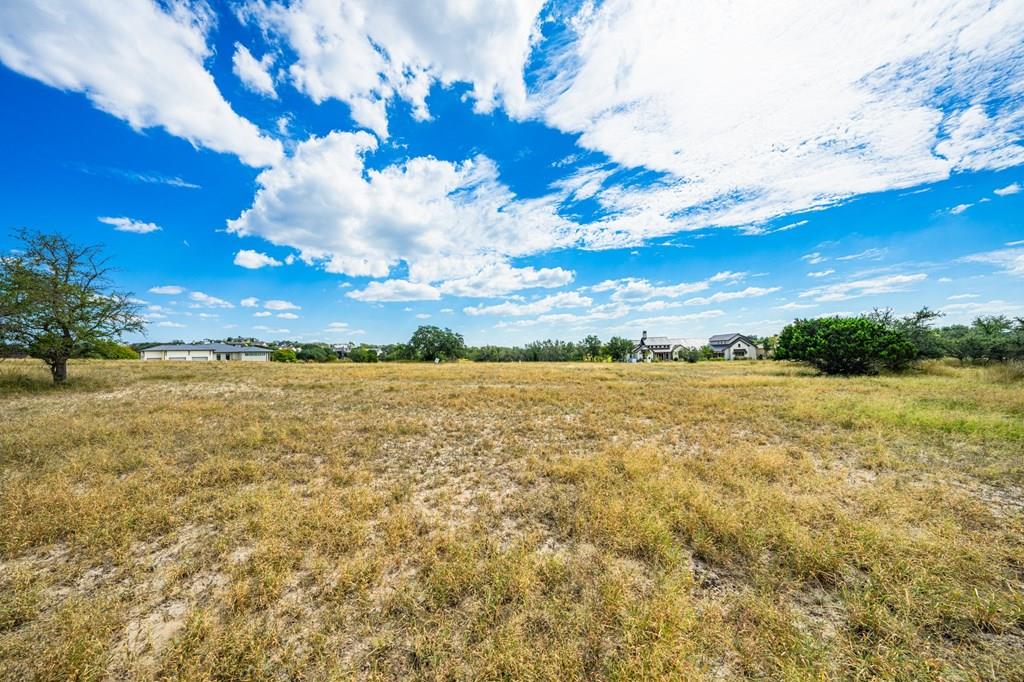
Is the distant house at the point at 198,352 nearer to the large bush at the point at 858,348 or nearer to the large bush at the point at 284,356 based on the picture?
the large bush at the point at 284,356

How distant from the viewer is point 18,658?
311 centimetres

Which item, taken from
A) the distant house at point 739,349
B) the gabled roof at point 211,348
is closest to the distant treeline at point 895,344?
the distant house at point 739,349

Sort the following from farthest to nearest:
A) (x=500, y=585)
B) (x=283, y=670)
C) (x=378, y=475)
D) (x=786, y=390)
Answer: (x=786, y=390)
(x=378, y=475)
(x=500, y=585)
(x=283, y=670)

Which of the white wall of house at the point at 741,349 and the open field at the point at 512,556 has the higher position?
the white wall of house at the point at 741,349

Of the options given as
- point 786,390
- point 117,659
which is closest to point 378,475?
point 117,659

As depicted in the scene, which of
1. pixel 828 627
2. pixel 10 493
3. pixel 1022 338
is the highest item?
pixel 1022 338

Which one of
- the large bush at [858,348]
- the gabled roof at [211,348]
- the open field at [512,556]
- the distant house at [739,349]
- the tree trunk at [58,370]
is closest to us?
the open field at [512,556]

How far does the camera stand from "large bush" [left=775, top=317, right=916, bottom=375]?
26.6m

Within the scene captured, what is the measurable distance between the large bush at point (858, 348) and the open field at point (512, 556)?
21211 millimetres

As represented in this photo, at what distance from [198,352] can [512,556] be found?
115 meters

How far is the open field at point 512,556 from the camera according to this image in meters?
3.21

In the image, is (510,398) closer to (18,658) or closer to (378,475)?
(378,475)

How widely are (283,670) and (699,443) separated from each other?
996 cm

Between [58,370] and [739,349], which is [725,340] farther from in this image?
[58,370]
